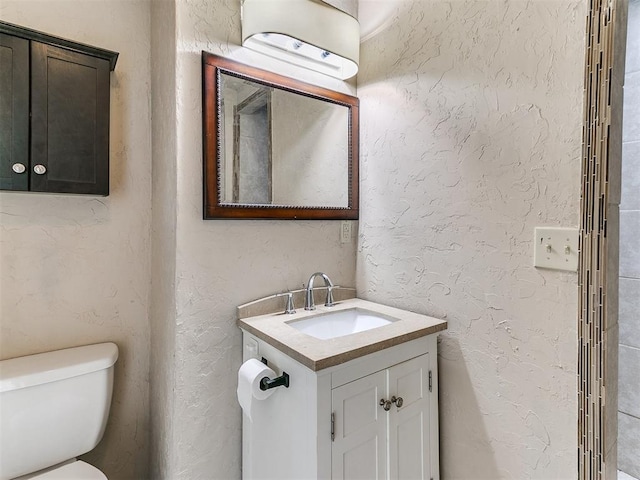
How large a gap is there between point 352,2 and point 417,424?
6.01 ft

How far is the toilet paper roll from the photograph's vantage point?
1.01 m

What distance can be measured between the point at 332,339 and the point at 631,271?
139cm

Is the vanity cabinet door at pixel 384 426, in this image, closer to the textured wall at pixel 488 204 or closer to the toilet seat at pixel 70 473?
the textured wall at pixel 488 204

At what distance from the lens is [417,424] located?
1.16 metres

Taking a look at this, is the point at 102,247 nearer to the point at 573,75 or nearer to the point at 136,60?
the point at 136,60

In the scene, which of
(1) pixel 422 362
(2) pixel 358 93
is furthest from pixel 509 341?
(2) pixel 358 93

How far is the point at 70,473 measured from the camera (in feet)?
3.55

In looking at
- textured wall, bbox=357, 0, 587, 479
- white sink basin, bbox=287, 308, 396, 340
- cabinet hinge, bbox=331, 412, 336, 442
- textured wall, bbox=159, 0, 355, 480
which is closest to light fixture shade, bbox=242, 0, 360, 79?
textured wall, bbox=159, 0, 355, 480

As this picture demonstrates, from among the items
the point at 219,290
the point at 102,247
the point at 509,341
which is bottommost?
the point at 509,341

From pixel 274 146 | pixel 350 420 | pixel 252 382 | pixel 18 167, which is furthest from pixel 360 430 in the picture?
pixel 18 167

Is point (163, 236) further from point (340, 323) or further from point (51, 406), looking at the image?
point (340, 323)

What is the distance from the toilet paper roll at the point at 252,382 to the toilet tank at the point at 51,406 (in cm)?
53

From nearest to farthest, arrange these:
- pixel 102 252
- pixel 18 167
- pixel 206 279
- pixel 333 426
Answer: pixel 333 426 < pixel 18 167 < pixel 206 279 < pixel 102 252

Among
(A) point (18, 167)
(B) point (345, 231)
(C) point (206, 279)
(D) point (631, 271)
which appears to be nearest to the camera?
(A) point (18, 167)
